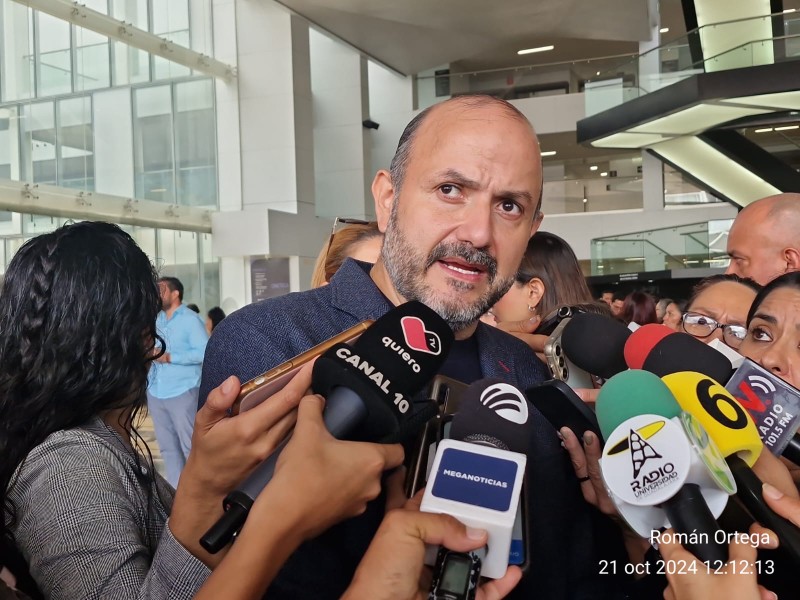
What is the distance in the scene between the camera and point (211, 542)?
80 centimetres

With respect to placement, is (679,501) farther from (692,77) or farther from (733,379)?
(692,77)

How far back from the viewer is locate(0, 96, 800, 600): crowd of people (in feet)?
2.62

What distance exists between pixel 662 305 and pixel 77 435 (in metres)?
6.21

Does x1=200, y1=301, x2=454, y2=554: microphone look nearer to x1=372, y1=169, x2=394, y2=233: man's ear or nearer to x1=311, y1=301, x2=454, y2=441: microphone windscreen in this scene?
x1=311, y1=301, x2=454, y2=441: microphone windscreen

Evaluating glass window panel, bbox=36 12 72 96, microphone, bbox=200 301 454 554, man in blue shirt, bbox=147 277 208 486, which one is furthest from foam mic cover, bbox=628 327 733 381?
glass window panel, bbox=36 12 72 96

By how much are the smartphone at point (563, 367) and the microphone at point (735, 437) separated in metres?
0.47

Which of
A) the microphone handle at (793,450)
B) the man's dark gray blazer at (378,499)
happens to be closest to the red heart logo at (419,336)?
the man's dark gray blazer at (378,499)

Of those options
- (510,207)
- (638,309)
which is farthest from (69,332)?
(638,309)

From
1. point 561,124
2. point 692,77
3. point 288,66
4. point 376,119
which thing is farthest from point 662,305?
point 376,119

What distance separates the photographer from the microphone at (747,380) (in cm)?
112

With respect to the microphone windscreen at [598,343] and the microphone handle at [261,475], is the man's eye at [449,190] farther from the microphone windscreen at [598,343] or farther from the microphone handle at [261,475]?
the microphone handle at [261,475]

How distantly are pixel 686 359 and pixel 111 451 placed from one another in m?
1.10

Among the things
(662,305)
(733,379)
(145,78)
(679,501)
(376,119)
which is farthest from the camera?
(376,119)

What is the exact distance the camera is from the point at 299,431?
80 cm
